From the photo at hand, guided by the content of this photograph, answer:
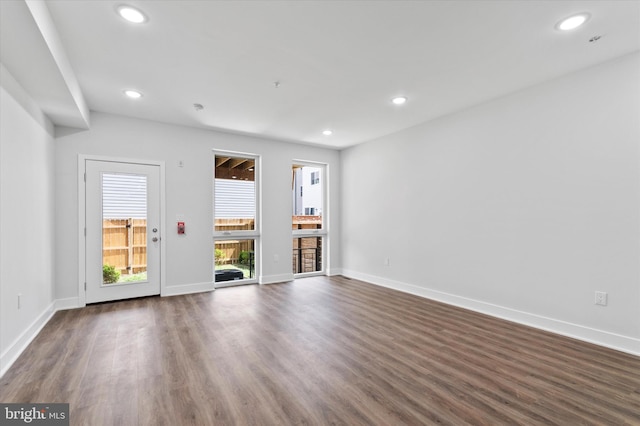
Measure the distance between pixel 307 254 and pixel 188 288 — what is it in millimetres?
2423

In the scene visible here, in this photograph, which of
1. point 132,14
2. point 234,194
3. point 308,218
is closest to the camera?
point 132,14

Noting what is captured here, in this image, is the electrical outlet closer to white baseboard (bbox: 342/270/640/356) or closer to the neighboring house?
white baseboard (bbox: 342/270/640/356)

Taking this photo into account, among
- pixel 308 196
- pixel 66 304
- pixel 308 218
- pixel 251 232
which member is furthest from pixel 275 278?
pixel 66 304

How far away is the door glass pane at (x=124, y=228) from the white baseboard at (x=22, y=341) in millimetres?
851

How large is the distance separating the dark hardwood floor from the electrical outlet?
42 centimetres

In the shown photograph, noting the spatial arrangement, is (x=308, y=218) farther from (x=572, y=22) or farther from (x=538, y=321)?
(x=572, y=22)

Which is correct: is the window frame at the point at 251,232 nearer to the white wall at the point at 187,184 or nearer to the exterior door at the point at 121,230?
the white wall at the point at 187,184

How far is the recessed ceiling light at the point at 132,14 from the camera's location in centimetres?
215

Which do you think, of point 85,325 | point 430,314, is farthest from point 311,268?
point 85,325

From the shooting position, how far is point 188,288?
16.1 ft

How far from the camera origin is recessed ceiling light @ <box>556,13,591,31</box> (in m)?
2.26

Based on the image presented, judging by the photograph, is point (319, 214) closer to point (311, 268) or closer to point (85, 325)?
point (311, 268)

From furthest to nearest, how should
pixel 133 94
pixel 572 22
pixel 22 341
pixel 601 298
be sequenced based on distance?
1. pixel 133 94
2. pixel 601 298
3. pixel 22 341
4. pixel 572 22

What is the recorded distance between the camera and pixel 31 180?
10.5 feet
